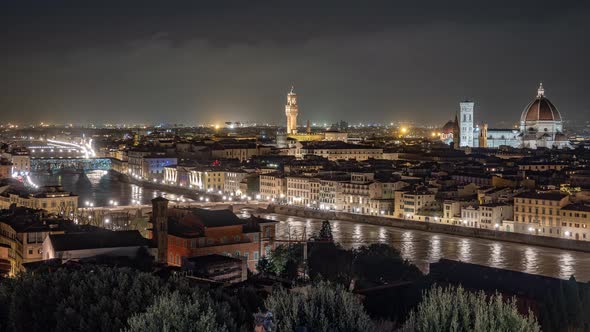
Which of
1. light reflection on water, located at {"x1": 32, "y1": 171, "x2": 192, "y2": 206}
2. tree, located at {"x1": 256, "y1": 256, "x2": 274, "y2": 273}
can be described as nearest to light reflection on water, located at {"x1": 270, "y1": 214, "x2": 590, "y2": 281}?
tree, located at {"x1": 256, "y1": 256, "x2": 274, "y2": 273}

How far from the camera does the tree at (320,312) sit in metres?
4.16

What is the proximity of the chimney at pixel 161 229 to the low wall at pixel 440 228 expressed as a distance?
287 inches

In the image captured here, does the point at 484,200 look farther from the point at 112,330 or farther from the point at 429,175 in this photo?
the point at 112,330

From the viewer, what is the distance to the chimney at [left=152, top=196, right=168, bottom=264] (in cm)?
868

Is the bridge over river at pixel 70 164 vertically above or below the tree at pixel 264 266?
below

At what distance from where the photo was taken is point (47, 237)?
332 inches

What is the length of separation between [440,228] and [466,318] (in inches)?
447

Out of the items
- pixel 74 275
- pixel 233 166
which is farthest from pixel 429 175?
pixel 74 275

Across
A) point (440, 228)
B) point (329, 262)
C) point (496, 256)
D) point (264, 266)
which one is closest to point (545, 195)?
point (440, 228)

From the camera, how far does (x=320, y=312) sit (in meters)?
4.25

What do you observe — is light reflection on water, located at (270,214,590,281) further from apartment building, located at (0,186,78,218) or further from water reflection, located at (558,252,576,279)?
apartment building, located at (0,186,78,218)

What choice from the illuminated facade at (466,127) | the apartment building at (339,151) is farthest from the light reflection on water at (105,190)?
the illuminated facade at (466,127)

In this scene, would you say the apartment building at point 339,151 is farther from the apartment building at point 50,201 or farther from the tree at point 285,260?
the tree at point 285,260

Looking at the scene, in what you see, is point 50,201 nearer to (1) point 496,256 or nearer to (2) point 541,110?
(1) point 496,256
